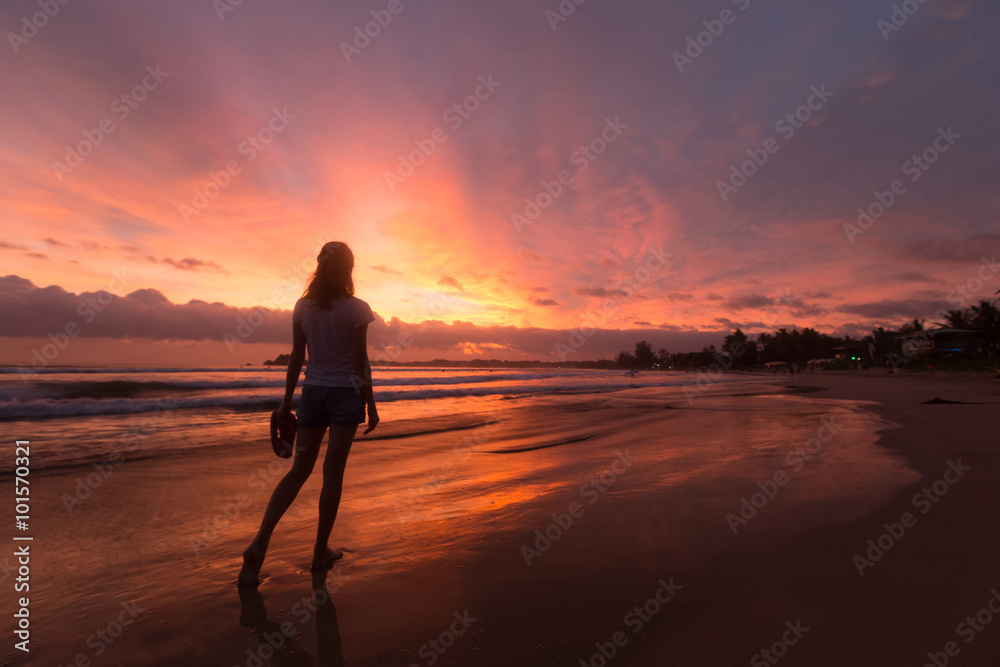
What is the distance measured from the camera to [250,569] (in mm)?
2953

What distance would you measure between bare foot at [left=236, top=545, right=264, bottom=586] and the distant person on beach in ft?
0.83

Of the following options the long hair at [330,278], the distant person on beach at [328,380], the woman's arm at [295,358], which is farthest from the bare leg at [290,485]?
the long hair at [330,278]

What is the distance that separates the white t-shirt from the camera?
11.0 ft

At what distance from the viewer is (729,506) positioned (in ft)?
13.8

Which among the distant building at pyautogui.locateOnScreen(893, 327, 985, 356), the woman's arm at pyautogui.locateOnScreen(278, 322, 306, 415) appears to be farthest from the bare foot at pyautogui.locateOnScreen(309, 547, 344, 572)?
the distant building at pyautogui.locateOnScreen(893, 327, 985, 356)

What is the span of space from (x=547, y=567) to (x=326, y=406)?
2045 mm

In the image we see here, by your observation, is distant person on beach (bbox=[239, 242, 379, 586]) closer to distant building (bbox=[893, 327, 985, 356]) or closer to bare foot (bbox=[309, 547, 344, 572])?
bare foot (bbox=[309, 547, 344, 572])

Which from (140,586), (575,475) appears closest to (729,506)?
(575,475)

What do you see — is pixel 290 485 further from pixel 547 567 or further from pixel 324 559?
pixel 547 567

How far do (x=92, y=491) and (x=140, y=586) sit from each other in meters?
3.29

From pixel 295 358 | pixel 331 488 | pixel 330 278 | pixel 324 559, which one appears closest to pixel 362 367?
pixel 295 358

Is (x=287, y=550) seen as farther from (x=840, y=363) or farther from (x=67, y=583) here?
(x=840, y=363)

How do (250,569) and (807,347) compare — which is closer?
(250,569)

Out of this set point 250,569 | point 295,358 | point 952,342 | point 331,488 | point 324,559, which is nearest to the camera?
point 250,569
